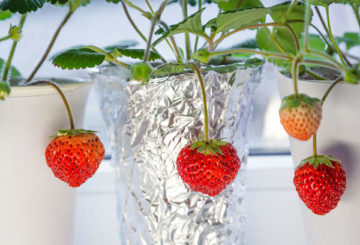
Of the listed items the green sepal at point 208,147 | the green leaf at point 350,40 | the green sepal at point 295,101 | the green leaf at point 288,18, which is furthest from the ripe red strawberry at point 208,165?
the green leaf at point 350,40

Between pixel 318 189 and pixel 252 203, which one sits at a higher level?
pixel 318 189

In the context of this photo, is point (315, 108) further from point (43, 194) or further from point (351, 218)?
point (43, 194)

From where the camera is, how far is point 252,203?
892 millimetres

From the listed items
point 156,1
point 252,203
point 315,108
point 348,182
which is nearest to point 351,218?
point 348,182

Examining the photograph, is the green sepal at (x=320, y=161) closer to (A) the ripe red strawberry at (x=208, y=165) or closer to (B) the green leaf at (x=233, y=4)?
(A) the ripe red strawberry at (x=208, y=165)

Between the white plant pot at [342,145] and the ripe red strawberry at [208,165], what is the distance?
0.43 feet

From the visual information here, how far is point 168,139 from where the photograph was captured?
59 centimetres

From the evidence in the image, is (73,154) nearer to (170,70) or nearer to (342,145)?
(170,70)

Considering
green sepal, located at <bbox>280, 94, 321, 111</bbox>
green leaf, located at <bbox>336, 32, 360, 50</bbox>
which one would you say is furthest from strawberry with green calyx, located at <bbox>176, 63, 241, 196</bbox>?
green leaf, located at <bbox>336, 32, 360, 50</bbox>

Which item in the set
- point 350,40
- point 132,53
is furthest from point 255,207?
point 132,53

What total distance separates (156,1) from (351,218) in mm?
569

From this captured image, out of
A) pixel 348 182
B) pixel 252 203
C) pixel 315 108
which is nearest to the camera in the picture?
pixel 315 108

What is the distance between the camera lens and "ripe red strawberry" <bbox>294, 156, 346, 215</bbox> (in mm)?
502

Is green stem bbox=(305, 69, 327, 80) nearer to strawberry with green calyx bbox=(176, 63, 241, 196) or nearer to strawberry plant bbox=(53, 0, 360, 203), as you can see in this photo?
strawberry plant bbox=(53, 0, 360, 203)
